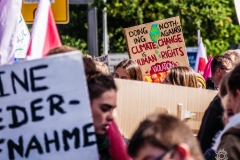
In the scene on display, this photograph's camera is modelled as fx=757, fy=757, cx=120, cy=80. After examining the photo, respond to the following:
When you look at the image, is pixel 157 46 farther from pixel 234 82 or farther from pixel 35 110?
pixel 35 110

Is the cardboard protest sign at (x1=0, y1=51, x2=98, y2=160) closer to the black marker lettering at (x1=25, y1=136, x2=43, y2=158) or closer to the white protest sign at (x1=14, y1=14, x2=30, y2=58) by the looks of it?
the black marker lettering at (x1=25, y1=136, x2=43, y2=158)

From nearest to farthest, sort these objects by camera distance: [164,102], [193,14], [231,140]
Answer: [231,140] → [164,102] → [193,14]

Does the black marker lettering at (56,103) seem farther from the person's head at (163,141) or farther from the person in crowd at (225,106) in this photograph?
the person in crowd at (225,106)

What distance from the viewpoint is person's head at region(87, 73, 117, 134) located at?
3.57m

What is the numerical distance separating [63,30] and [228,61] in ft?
66.5

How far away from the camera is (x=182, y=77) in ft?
20.9

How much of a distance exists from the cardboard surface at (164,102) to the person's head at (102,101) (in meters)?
2.31

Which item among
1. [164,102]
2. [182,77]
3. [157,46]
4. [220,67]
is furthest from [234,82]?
[157,46]

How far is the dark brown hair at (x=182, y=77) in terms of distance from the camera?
6.38m

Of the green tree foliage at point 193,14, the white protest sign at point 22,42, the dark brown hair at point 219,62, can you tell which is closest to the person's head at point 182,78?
the dark brown hair at point 219,62

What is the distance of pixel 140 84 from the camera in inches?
240

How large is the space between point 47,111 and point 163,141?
0.77 m

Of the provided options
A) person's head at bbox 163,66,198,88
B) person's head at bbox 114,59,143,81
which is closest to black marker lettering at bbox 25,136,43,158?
person's head at bbox 163,66,198,88

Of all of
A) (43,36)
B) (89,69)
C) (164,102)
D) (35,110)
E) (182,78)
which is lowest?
(164,102)
